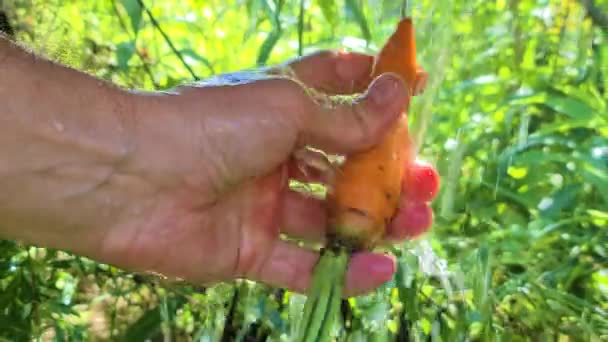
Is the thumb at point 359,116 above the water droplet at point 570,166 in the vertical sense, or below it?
above

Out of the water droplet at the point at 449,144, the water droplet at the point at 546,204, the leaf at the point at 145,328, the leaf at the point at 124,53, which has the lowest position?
the leaf at the point at 145,328

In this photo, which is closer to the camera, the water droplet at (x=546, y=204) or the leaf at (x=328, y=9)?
the leaf at (x=328, y=9)

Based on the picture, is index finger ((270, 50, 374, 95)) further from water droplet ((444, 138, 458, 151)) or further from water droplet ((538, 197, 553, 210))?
water droplet ((538, 197, 553, 210))

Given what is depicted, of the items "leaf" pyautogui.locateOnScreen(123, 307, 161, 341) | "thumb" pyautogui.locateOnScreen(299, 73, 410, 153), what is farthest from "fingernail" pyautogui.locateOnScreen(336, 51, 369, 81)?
"leaf" pyautogui.locateOnScreen(123, 307, 161, 341)

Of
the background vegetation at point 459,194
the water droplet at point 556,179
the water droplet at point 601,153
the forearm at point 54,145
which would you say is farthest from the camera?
the water droplet at point 556,179

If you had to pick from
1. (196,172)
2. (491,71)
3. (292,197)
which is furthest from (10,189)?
(491,71)

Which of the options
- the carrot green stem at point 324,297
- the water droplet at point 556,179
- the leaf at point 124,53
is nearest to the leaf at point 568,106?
the water droplet at point 556,179

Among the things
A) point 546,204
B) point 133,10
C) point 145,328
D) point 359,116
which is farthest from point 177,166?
point 546,204

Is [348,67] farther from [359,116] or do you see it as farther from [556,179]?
→ [556,179]

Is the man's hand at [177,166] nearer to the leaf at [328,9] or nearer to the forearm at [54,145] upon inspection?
the forearm at [54,145]
